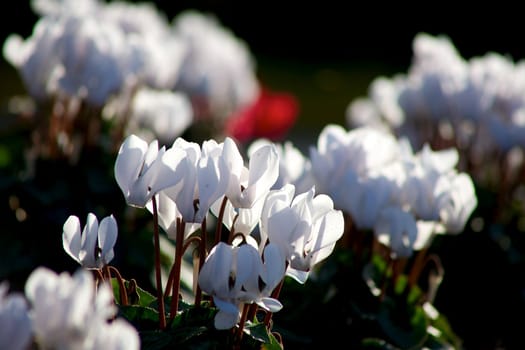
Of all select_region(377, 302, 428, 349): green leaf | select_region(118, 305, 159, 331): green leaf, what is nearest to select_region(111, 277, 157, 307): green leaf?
select_region(118, 305, 159, 331): green leaf

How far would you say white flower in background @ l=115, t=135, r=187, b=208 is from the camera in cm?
159

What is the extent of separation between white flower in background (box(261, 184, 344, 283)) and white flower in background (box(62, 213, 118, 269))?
0.94 ft

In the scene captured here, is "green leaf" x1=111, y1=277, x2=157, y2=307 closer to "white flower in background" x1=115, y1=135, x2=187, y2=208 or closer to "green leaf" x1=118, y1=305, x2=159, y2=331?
"green leaf" x1=118, y1=305, x2=159, y2=331

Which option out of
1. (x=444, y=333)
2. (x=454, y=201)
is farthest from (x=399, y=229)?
(x=444, y=333)

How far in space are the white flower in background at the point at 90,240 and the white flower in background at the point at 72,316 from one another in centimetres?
32

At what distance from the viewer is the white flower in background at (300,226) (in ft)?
5.29

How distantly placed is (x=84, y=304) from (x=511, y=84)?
2.57m

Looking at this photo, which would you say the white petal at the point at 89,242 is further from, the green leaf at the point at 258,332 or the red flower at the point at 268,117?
the red flower at the point at 268,117

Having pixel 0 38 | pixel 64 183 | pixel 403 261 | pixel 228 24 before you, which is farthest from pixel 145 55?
pixel 228 24

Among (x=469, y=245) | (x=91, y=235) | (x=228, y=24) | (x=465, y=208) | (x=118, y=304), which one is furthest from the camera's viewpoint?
(x=228, y=24)

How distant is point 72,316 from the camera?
1.26 metres

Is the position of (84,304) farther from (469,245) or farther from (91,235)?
(469,245)

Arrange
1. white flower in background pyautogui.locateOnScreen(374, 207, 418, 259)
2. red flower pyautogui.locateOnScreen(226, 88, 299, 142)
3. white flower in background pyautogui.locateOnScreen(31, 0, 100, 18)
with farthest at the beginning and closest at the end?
red flower pyautogui.locateOnScreen(226, 88, 299, 142), white flower in background pyautogui.locateOnScreen(31, 0, 100, 18), white flower in background pyautogui.locateOnScreen(374, 207, 418, 259)

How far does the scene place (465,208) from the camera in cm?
229
